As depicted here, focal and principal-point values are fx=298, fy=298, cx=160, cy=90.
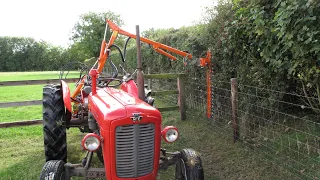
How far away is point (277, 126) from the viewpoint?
4.45 meters

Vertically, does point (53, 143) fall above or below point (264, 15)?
below

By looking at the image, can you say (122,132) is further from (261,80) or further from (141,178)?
(261,80)

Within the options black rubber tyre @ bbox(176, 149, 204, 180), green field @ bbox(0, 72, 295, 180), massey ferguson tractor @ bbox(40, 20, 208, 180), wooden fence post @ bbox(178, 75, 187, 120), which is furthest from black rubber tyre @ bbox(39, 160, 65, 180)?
wooden fence post @ bbox(178, 75, 187, 120)

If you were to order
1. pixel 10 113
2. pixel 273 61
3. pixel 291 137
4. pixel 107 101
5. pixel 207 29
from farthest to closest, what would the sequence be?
pixel 10 113
pixel 207 29
pixel 291 137
pixel 273 61
pixel 107 101

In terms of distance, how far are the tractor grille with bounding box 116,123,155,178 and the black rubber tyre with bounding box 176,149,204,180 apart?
1.67 ft

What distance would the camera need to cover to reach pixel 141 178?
2.62 metres

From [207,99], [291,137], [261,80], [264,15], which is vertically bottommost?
[291,137]

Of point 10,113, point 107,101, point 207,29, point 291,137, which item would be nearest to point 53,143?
point 107,101

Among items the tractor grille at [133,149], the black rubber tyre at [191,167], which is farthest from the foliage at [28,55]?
the tractor grille at [133,149]

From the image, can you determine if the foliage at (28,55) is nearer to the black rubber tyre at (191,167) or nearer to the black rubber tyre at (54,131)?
the black rubber tyre at (54,131)

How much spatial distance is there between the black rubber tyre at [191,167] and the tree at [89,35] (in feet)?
133

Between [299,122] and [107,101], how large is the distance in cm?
282

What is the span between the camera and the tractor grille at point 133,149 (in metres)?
2.52

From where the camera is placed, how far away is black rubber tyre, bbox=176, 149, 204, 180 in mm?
2908
